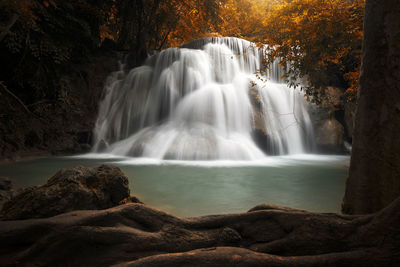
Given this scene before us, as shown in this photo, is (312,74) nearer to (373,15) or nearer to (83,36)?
(373,15)

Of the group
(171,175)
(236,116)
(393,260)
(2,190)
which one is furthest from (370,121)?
(236,116)

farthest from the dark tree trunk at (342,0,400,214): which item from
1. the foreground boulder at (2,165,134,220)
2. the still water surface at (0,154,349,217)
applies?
the foreground boulder at (2,165,134,220)

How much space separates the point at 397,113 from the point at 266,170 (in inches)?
226

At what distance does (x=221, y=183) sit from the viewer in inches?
245

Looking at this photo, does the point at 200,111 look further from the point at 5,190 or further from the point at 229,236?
the point at 229,236

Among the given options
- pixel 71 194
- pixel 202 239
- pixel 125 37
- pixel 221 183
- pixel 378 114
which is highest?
pixel 125 37

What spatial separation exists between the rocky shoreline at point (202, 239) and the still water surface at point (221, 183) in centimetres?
206

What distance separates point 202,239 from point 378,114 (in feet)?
7.46

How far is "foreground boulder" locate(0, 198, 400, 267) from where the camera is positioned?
5.37 feet

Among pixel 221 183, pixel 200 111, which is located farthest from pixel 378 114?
pixel 200 111

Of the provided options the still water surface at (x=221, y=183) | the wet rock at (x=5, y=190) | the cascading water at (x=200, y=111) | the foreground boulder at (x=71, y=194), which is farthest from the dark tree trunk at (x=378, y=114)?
the cascading water at (x=200, y=111)

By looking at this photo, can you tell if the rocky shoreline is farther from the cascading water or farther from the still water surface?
the cascading water

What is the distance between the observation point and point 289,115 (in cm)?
1307

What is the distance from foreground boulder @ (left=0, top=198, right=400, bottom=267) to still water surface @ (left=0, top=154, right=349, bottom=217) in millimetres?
2063
